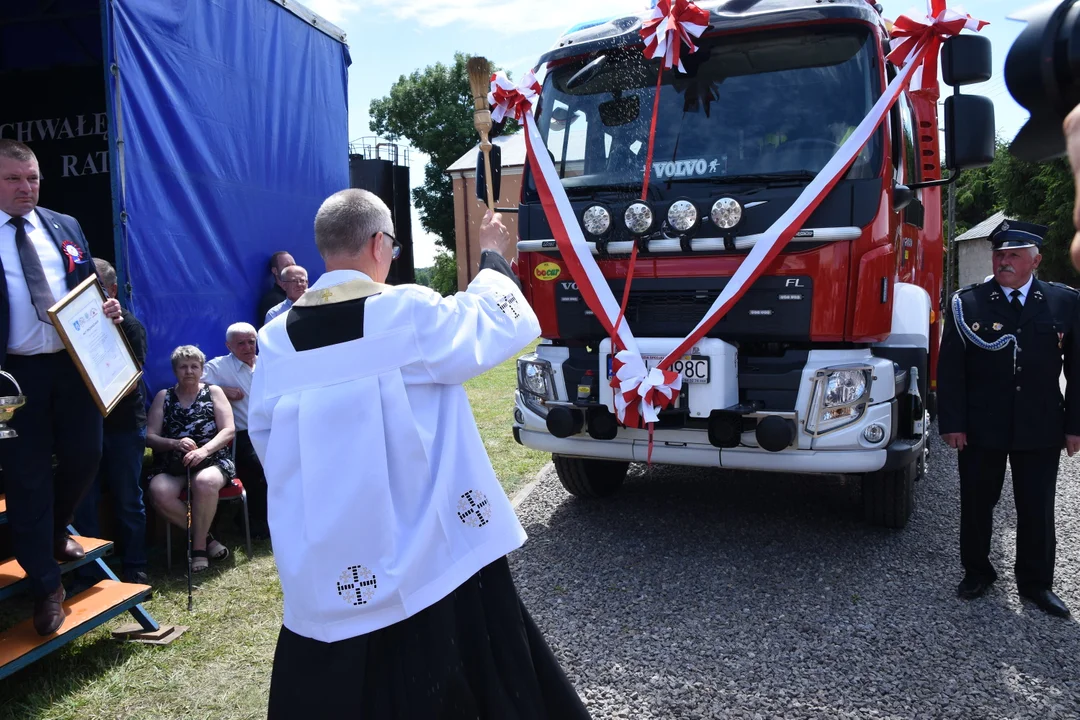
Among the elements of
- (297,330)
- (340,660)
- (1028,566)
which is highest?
(297,330)

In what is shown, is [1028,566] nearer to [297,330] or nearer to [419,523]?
[419,523]

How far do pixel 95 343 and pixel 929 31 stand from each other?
13.9 feet

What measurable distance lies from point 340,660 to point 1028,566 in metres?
3.43

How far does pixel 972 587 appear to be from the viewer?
3.99m

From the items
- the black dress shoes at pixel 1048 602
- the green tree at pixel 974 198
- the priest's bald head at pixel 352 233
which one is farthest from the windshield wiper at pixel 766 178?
the green tree at pixel 974 198

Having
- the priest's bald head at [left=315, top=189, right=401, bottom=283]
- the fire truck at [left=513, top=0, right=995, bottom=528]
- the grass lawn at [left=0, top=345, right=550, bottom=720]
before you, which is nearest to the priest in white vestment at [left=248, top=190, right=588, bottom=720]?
the priest's bald head at [left=315, top=189, right=401, bottom=283]

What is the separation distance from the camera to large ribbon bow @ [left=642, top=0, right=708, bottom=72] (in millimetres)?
4273

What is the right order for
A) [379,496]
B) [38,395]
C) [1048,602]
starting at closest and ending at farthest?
1. [379,496]
2. [38,395]
3. [1048,602]

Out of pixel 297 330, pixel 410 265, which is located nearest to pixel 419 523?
pixel 297 330

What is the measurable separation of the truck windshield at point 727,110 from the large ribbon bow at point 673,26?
0.18 meters

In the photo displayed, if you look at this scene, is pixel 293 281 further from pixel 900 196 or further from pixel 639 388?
pixel 900 196

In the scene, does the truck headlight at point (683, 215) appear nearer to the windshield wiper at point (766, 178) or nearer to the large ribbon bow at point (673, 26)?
the windshield wiper at point (766, 178)

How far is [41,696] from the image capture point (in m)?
3.31

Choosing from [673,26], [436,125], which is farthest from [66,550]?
[436,125]
